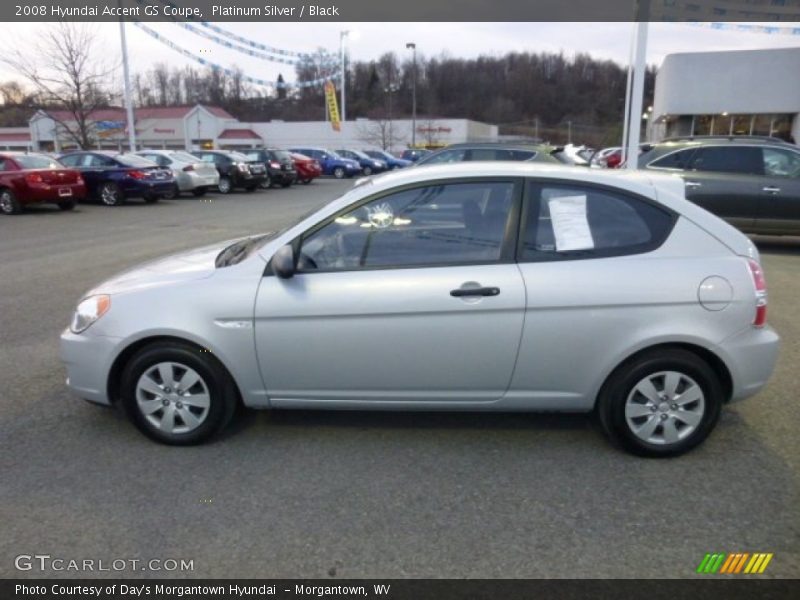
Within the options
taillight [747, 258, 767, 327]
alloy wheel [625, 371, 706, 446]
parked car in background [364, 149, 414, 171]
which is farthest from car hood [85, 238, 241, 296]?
parked car in background [364, 149, 414, 171]

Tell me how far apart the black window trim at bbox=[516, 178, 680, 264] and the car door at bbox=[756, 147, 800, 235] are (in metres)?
7.60

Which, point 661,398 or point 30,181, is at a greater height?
point 30,181

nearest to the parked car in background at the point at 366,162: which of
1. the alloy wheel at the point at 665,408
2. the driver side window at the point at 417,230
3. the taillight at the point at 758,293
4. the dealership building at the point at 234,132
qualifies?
the dealership building at the point at 234,132

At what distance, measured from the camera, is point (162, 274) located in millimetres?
3820

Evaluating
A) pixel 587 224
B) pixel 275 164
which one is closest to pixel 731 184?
pixel 587 224

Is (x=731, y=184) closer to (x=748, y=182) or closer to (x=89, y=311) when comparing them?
(x=748, y=182)

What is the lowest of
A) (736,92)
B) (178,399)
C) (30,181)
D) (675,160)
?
(178,399)

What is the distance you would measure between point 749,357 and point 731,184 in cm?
760

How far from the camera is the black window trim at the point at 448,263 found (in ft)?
11.4

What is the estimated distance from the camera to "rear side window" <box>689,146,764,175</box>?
994cm
